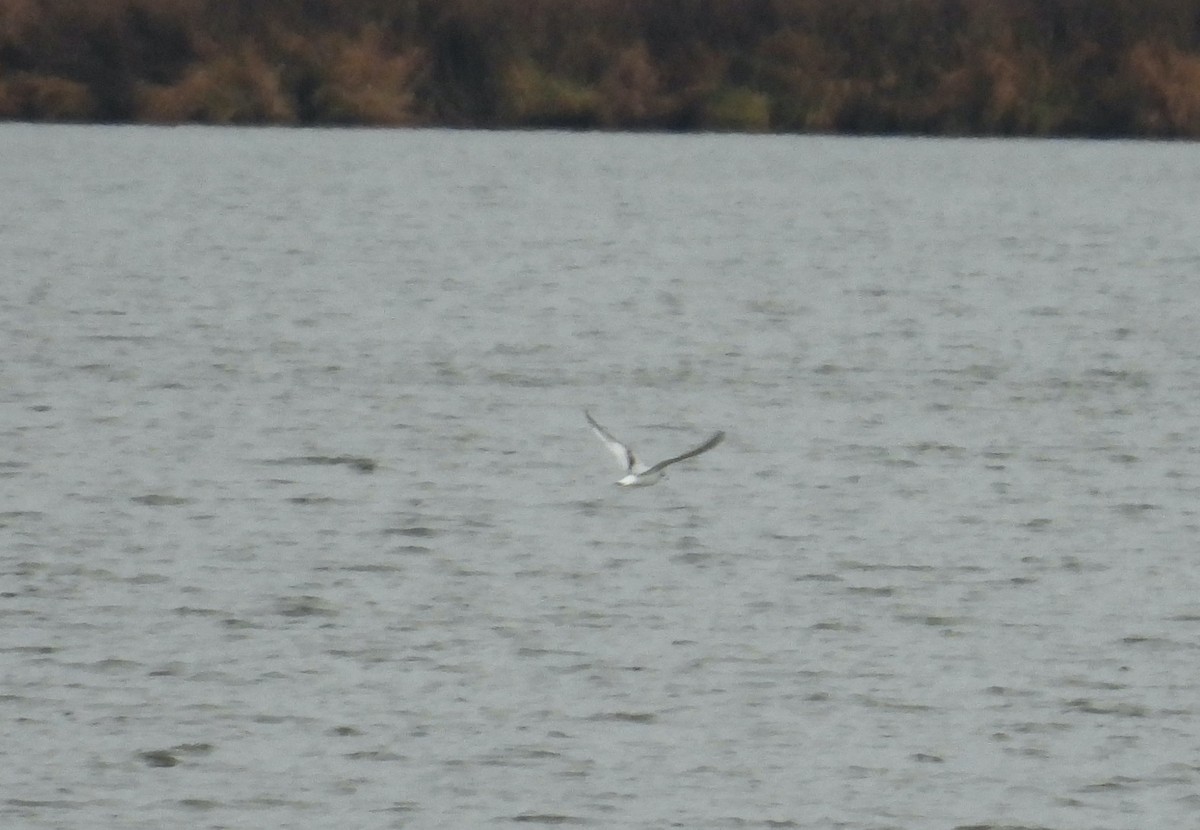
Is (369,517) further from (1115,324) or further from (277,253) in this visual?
(277,253)

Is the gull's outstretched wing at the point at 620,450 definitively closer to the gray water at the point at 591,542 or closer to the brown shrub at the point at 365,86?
the gray water at the point at 591,542

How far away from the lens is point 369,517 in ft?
52.1

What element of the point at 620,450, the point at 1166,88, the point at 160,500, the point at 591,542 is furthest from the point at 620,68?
the point at 620,450

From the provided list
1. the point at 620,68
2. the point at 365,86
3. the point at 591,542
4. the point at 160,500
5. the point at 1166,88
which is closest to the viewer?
the point at 591,542

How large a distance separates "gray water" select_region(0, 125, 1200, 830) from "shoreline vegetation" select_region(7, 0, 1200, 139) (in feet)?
28.0

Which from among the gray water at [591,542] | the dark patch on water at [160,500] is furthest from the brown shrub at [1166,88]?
the dark patch on water at [160,500]

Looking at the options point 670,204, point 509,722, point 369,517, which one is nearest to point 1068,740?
point 509,722

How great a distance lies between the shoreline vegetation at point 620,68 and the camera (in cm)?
4066

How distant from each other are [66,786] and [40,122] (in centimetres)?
3195

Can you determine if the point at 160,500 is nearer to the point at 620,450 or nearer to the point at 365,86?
the point at 620,450

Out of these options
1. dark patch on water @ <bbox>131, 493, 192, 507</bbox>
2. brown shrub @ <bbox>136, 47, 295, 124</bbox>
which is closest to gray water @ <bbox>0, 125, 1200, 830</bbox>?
dark patch on water @ <bbox>131, 493, 192, 507</bbox>

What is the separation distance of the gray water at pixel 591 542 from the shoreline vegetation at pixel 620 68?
28.0 ft

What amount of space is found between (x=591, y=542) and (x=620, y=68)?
87.7 ft

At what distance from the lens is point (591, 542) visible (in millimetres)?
15266
